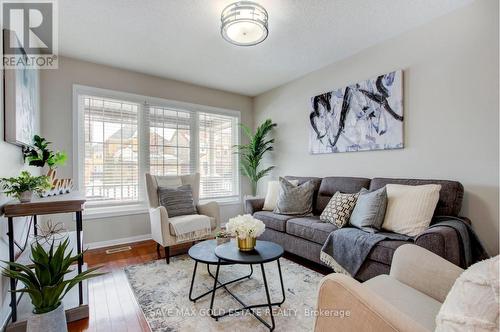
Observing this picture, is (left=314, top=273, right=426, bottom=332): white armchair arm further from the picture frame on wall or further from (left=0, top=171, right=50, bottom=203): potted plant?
the picture frame on wall

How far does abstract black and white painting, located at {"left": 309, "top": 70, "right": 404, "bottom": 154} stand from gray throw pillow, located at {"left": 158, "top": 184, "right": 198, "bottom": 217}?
192 cm

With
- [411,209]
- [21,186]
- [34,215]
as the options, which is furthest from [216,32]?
[411,209]

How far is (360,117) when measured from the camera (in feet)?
10.1

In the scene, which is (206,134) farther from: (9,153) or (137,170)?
(9,153)

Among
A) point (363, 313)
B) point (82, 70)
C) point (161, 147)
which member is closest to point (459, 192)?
point (363, 313)

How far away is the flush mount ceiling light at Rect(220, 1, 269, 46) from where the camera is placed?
211 centimetres

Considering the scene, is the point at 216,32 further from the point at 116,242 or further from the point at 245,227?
the point at 116,242

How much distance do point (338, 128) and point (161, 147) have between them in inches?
105

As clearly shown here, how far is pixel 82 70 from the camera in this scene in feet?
10.9

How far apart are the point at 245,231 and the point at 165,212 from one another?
1375 millimetres

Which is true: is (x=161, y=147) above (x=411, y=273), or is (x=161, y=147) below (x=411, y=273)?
above

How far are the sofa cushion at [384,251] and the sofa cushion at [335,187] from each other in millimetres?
903

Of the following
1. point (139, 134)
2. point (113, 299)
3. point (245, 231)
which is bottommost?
point (113, 299)

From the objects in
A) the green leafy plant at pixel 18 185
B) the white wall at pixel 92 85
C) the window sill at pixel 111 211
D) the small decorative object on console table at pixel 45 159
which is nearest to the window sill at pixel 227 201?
the window sill at pixel 111 211
